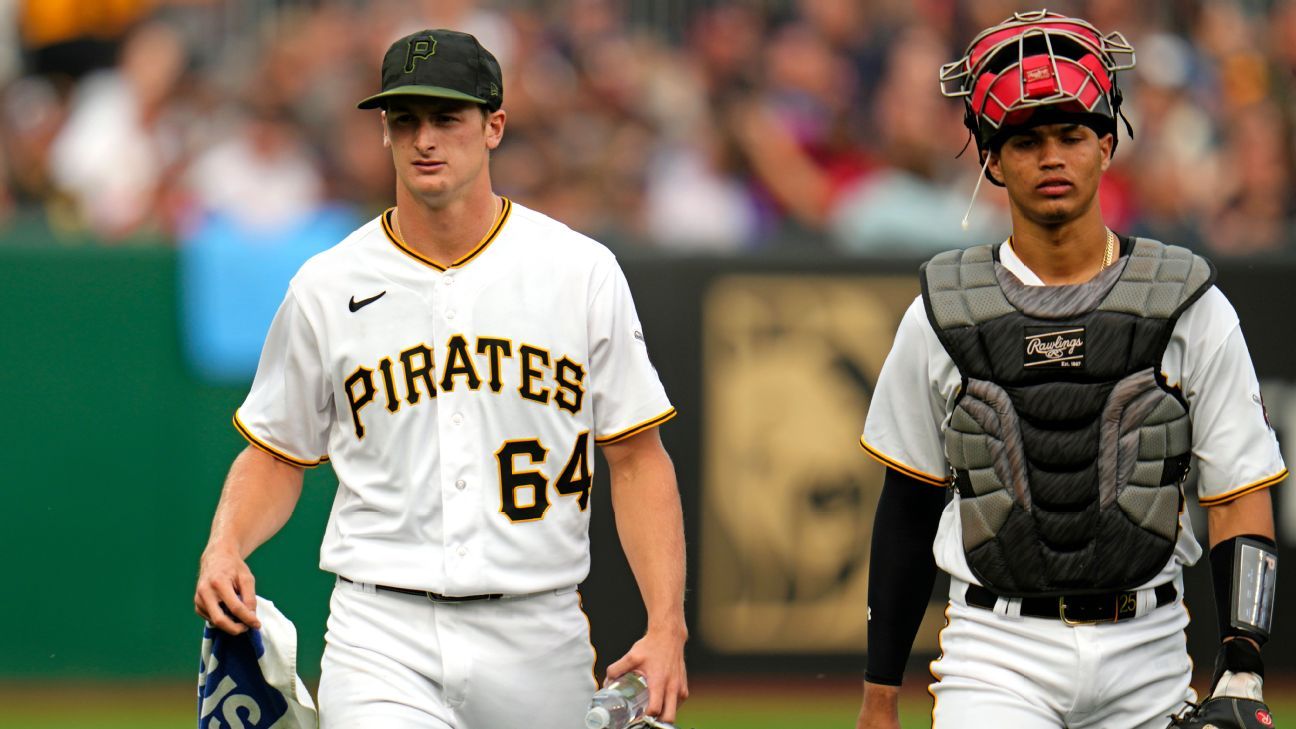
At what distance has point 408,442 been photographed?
498 cm

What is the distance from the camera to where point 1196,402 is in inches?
180

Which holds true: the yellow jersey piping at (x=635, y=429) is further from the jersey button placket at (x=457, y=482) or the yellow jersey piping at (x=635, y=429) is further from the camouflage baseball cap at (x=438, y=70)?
the camouflage baseball cap at (x=438, y=70)

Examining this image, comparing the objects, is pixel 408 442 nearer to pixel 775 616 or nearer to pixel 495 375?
pixel 495 375

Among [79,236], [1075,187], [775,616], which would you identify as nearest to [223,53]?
[79,236]

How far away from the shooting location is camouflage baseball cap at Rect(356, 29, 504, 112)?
4859 mm

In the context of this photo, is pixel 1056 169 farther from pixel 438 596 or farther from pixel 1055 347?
pixel 438 596

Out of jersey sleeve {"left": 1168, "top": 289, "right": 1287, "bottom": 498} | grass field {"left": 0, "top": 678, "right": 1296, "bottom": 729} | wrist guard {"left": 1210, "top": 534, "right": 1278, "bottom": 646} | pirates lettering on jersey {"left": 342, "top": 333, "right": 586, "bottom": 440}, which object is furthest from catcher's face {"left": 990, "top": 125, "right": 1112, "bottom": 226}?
grass field {"left": 0, "top": 678, "right": 1296, "bottom": 729}

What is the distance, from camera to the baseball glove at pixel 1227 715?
423 cm

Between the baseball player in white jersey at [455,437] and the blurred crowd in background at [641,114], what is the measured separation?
18.3 feet

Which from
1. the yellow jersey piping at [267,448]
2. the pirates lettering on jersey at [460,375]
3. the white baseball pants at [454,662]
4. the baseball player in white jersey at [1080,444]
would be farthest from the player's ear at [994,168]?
the yellow jersey piping at [267,448]

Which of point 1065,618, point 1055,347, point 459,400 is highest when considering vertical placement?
point 1055,347

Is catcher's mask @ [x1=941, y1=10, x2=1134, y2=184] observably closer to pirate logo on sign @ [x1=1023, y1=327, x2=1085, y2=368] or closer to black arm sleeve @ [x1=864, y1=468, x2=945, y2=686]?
pirate logo on sign @ [x1=1023, y1=327, x2=1085, y2=368]

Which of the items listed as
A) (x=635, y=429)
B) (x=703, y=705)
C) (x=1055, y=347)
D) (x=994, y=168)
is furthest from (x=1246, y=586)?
(x=703, y=705)

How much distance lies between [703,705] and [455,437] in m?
4.36
